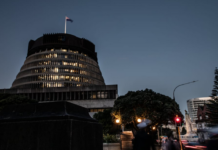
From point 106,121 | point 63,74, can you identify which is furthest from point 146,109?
point 63,74

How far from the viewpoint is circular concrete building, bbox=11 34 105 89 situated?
84.6 m

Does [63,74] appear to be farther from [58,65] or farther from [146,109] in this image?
[146,109]

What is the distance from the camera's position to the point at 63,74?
8588 centimetres

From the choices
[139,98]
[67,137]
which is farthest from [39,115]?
[139,98]

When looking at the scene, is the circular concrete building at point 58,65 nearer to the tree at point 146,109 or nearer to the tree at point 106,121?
the tree at point 106,121

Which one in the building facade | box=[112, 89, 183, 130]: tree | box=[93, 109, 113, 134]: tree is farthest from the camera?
the building facade

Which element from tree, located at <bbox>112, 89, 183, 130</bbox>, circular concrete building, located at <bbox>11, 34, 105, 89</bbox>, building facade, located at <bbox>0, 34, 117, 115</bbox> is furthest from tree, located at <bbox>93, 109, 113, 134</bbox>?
circular concrete building, located at <bbox>11, 34, 105, 89</bbox>

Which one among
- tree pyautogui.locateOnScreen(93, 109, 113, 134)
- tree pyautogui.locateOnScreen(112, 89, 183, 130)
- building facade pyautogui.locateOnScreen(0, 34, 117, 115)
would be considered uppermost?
building facade pyautogui.locateOnScreen(0, 34, 117, 115)

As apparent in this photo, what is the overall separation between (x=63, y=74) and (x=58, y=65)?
18.9 feet

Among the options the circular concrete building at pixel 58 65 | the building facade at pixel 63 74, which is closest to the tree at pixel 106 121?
the building facade at pixel 63 74

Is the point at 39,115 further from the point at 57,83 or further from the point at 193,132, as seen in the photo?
the point at 193,132

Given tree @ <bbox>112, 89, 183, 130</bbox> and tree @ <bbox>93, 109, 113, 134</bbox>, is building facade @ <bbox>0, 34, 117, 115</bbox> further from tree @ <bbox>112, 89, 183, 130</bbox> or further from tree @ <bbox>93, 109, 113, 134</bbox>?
tree @ <bbox>112, 89, 183, 130</bbox>

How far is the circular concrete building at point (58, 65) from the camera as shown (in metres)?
84.6

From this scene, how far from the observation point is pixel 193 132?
291 feet
